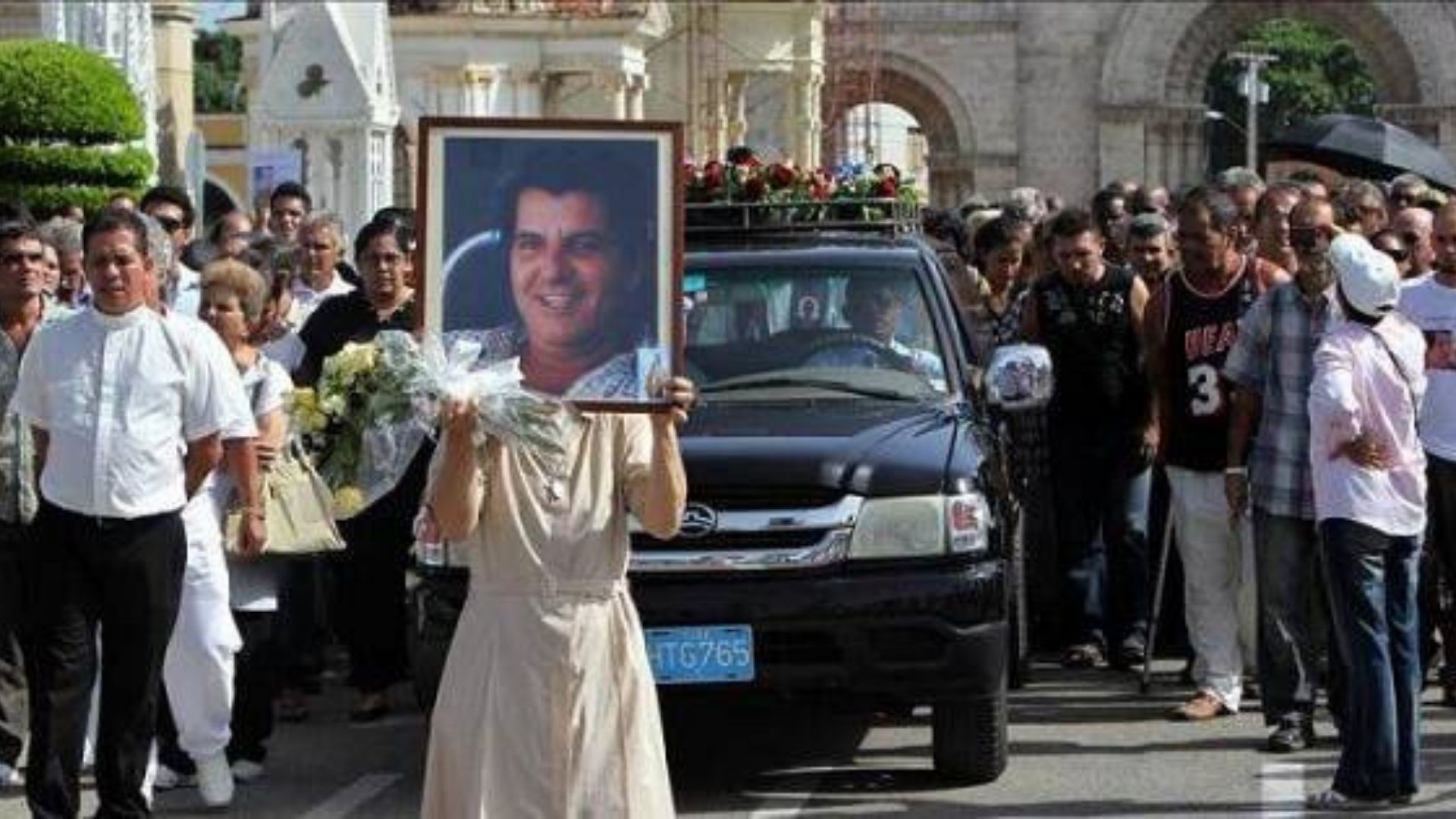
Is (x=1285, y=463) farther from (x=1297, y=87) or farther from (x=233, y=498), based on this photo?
(x=1297, y=87)

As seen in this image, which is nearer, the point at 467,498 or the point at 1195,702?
the point at 467,498

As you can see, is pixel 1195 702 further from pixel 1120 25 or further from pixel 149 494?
pixel 1120 25

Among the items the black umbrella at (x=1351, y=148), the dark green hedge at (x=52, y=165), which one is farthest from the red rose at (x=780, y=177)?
the dark green hedge at (x=52, y=165)

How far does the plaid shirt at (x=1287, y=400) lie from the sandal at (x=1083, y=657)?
3.01 m

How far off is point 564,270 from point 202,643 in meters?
3.42

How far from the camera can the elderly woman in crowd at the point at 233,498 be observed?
37.7 ft

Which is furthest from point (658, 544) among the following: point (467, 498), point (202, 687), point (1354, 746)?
point (467, 498)

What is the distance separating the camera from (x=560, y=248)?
7.87 metres

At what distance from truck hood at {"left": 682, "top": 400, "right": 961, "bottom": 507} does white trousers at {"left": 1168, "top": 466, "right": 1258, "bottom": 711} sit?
2.21 meters

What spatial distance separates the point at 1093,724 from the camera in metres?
12.9

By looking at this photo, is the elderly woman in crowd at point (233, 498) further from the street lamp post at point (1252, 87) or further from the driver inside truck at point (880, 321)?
the street lamp post at point (1252, 87)

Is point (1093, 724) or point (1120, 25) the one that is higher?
point (1120, 25)

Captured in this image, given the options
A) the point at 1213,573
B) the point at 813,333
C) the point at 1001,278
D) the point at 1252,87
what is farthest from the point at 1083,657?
the point at 1252,87

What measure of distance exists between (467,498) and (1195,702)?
231 inches
